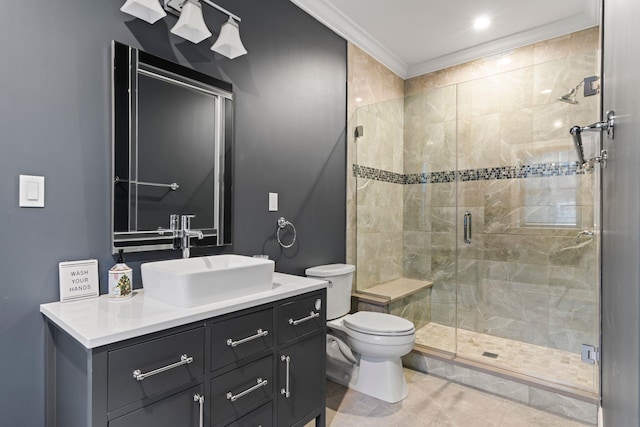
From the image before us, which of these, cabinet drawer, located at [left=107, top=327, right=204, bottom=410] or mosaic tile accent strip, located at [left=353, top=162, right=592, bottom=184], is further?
mosaic tile accent strip, located at [left=353, top=162, right=592, bottom=184]

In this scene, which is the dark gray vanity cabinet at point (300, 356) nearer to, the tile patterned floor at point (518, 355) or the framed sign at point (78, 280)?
the framed sign at point (78, 280)

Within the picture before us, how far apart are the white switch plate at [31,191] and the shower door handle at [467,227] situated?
2.96 m

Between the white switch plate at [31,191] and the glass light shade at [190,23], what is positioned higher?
the glass light shade at [190,23]

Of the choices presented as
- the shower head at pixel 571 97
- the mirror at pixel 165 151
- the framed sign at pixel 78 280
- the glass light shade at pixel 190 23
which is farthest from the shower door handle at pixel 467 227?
the framed sign at pixel 78 280

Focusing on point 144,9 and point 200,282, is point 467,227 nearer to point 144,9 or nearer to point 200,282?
point 200,282

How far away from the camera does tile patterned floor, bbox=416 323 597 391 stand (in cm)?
225

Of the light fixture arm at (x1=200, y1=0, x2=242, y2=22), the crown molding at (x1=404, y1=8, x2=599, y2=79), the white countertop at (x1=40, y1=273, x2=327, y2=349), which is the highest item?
the crown molding at (x1=404, y1=8, x2=599, y2=79)

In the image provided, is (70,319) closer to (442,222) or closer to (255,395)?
(255,395)

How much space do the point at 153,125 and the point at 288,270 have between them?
1210mm

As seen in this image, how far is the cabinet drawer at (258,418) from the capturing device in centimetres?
138

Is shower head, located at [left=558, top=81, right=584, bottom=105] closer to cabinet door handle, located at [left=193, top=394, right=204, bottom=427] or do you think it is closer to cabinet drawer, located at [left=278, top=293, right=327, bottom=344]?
cabinet drawer, located at [left=278, top=293, right=327, bottom=344]

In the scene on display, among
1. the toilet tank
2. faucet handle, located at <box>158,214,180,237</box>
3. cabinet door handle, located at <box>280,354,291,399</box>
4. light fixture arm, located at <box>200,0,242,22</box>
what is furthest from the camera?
the toilet tank

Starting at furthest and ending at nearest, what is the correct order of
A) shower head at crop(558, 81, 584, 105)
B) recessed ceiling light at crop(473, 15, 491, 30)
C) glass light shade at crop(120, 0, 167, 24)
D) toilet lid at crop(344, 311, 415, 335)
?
recessed ceiling light at crop(473, 15, 491, 30), shower head at crop(558, 81, 584, 105), toilet lid at crop(344, 311, 415, 335), glass light shade at crop(120, 0, 167, 24)

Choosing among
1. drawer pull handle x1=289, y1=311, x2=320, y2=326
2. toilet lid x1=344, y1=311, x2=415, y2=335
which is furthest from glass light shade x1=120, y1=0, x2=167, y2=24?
toilet lid x1=344, y1=311, x2=415, y2=335
